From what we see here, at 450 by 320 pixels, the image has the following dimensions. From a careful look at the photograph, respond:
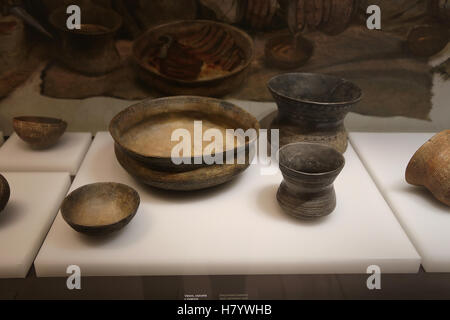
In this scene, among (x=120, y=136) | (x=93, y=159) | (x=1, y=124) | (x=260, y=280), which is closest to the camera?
(x=260, y=280)

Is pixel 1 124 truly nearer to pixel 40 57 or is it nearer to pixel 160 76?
pixel 40 57

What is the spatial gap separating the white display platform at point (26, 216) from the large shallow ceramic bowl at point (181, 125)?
391mm

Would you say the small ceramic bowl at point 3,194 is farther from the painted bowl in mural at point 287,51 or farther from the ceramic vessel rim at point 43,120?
the painted bowl in mural at point 287,51

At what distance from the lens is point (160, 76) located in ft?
7.88

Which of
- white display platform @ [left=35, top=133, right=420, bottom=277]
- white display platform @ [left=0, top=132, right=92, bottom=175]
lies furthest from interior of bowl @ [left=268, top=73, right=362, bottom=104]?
white display platform @ [left=0, top=132, right=92, bottom=175]

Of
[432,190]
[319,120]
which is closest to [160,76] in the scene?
[319,120]

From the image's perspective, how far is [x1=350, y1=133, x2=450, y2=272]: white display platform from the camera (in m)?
1.85

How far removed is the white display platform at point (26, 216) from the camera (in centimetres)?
175

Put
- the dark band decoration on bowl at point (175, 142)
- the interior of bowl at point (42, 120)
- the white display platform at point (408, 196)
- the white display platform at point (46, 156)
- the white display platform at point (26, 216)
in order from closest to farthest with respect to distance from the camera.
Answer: the white display platform at point (26, 216) → the white display platform at point (408, 196) → the dark band decoration on bowl at point (175, 142) → the white display platform at point (46, 156) → the interior of bowl at point (42, 120)

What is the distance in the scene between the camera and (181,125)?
240 cm

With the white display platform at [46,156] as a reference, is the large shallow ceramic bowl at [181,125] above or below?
above

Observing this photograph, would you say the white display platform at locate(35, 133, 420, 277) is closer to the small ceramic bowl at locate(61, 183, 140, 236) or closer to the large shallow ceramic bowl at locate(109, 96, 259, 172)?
the small ceramic bowl at locate(61, 183, 140, 236)

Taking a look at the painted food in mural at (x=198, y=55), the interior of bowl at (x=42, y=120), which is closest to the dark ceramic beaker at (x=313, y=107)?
the painted food in mural at (x=198, y=55)

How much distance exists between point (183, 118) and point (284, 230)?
2.81 ft
